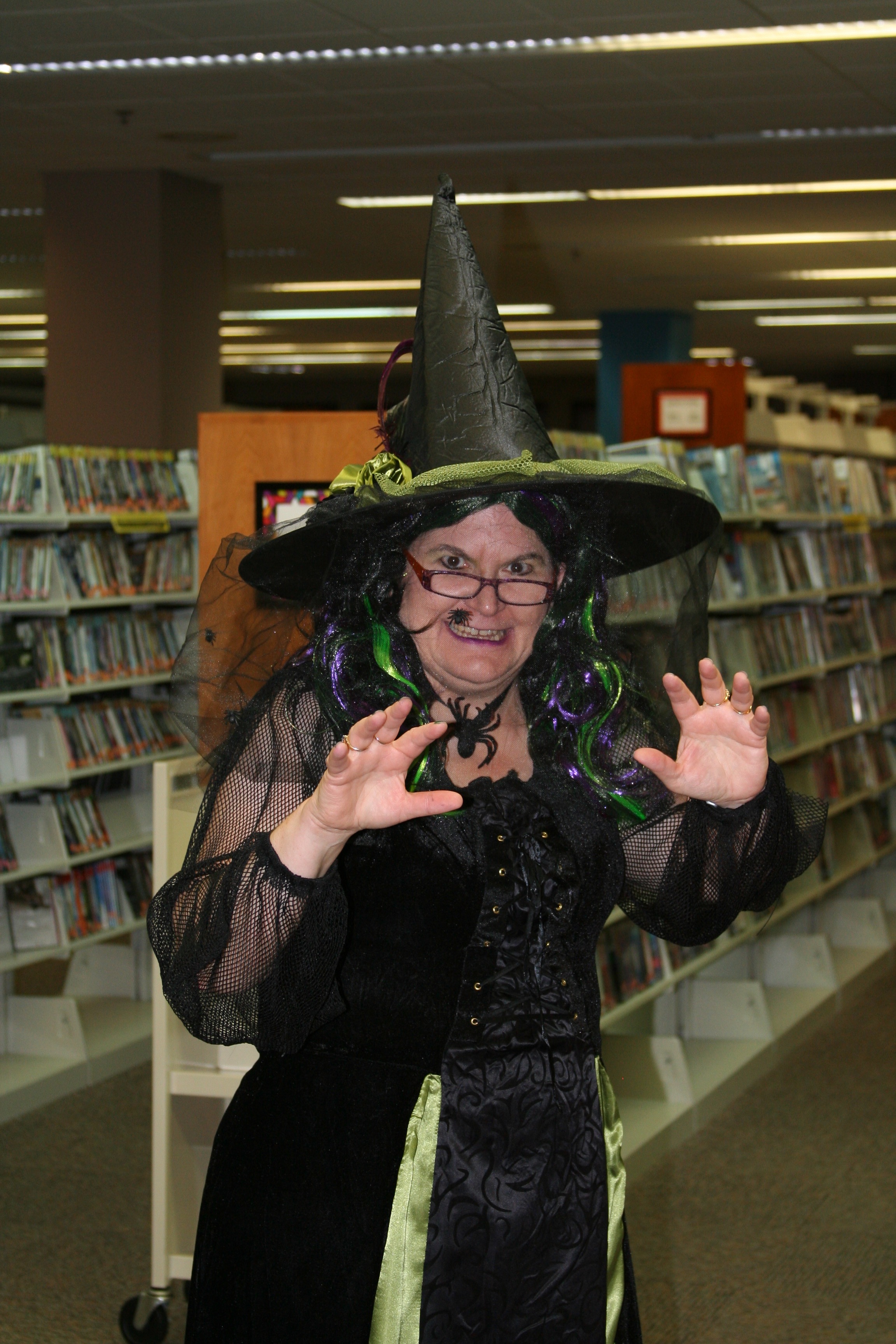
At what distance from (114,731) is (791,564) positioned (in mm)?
2824

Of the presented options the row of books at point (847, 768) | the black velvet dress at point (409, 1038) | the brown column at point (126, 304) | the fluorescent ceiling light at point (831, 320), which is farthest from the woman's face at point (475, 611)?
the fluorescent ceiling light at point (831, 320)

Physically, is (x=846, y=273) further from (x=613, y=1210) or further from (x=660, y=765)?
(x=613, y=1210)

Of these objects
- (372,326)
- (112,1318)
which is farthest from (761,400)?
(372,326)

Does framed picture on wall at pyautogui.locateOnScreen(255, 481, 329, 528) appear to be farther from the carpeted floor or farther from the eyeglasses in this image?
the carpeted floor

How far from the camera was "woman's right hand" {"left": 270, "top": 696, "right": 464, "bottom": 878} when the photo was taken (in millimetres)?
1385

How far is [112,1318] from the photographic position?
3.29m

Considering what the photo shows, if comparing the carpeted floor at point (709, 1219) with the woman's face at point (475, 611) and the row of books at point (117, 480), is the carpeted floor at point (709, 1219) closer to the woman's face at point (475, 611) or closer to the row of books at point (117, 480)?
the row of books at point (117, 480)

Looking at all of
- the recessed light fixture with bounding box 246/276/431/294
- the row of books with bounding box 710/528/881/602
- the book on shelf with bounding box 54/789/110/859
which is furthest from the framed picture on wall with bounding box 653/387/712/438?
the recessed light fixture with bounding box 246/276/431/294

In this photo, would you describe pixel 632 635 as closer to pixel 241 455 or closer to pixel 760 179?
pixel 241 455

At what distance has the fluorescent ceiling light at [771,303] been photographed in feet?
41.2

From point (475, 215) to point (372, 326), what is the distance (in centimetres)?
547

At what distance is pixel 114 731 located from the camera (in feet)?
17.2

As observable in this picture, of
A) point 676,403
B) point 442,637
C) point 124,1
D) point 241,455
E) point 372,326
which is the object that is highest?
point 372,326

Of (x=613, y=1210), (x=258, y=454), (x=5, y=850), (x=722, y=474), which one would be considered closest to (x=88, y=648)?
(x=5, y=850)
